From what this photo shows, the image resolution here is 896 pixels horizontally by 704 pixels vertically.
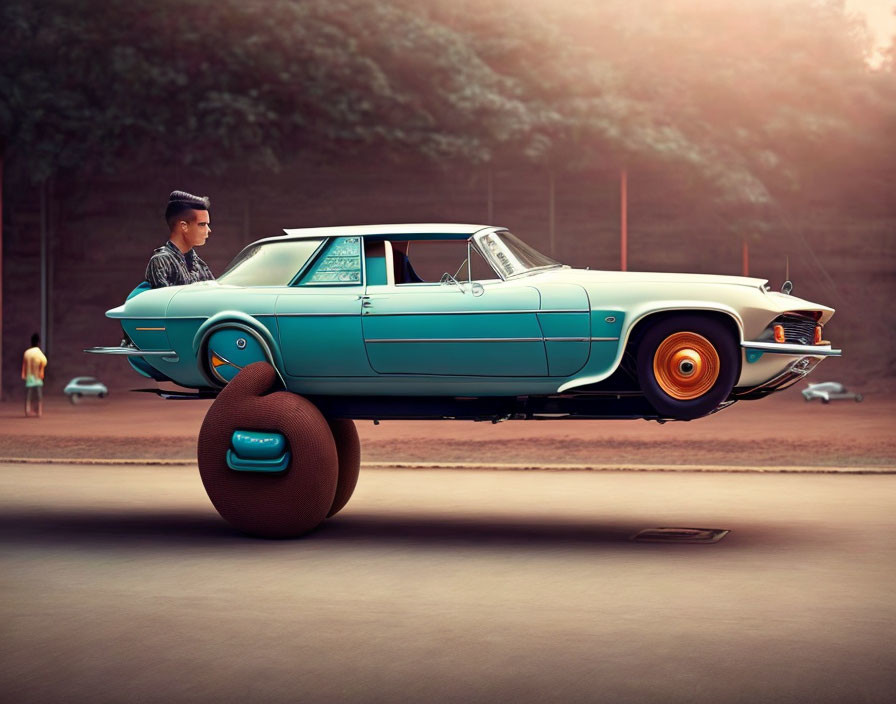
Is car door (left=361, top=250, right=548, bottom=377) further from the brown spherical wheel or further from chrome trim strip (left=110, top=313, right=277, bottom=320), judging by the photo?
the brown spherical wheel

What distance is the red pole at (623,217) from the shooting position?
28.9m

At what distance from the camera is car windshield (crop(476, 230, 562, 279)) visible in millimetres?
10359

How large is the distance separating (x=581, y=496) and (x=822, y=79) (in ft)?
66.2

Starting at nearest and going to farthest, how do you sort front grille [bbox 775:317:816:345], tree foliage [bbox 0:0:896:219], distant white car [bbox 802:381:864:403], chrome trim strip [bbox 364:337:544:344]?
front grille [bbox 775:317:816:345]
chrome trim strip [bbox 364:337:544:344]
distant white car [bbox 802:381:864:403]
tree foliage [bbox 0:0:896:219]

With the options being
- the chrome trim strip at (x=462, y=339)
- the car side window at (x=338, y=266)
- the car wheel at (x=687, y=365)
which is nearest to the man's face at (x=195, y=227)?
the car side window at (x=338, y=266)

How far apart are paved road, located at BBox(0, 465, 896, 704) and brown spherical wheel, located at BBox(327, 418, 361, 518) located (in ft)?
0.56

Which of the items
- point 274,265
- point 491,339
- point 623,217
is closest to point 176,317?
point 274,265

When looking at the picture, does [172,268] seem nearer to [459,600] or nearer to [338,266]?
[338,266]

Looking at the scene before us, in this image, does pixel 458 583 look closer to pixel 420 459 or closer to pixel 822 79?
pixel 420 459

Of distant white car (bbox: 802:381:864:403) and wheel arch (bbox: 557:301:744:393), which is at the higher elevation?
wheel arch (bbox: 557:301:744:393)

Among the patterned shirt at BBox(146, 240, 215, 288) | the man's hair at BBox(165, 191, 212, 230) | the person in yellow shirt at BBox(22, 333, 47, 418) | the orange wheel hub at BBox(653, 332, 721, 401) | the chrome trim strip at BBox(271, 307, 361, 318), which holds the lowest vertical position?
the person in yellow shirt at BBox(22, 333, 47, 418)

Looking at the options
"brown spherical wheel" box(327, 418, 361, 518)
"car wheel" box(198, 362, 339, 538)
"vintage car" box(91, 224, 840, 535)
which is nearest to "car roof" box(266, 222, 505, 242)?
"vintage car" box(91, 224, 840, 535)

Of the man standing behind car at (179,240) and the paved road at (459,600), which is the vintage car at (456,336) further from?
the paved road at (459,600)

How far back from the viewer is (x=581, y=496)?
1330cm
